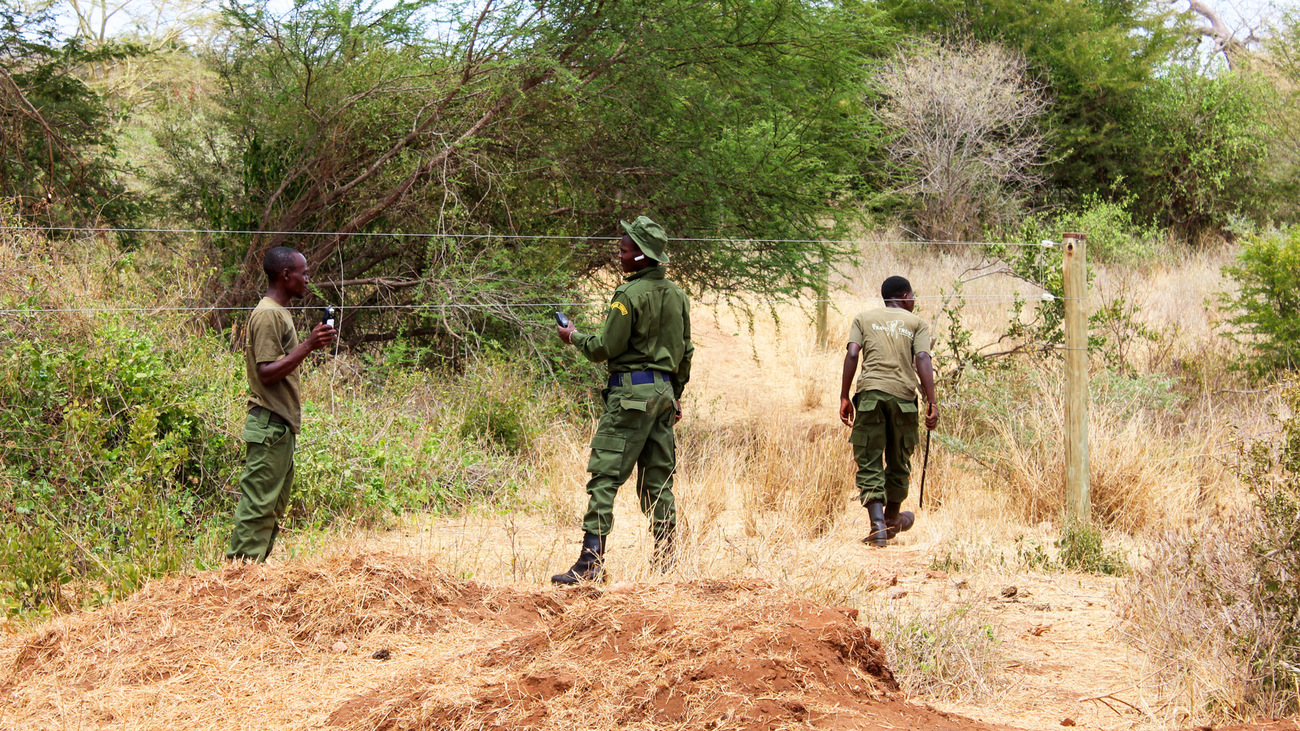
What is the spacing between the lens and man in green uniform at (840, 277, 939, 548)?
6.59 m

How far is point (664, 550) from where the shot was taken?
5.32m

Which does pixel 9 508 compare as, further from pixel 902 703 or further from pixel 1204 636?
pixel 1204 636

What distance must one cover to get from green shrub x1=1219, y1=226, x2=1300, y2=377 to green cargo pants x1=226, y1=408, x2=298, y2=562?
9.44m

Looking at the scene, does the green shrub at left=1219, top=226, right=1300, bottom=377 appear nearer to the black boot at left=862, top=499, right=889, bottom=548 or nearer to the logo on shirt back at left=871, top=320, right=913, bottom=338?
the logo on shirt back at left=871, top=320, right=913, bottom=338

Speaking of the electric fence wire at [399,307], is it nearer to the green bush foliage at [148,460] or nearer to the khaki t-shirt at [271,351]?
the green bush foliage at [148,460]

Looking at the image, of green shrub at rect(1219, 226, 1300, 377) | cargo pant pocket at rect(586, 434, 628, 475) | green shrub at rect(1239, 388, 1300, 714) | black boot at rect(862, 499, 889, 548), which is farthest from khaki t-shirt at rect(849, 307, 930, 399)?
green shrub at rect(1219, 226, 1300, 377)

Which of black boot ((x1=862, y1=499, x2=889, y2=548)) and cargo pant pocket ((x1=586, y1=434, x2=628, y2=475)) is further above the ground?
cargo pant pocket ((x1=586, y1=434, x2=628, y2=475))

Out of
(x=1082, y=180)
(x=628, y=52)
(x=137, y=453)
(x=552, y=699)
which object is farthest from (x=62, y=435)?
(x=1082, y=180)

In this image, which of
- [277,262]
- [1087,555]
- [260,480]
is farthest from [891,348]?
[260,480]

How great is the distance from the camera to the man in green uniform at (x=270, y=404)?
4.75 m

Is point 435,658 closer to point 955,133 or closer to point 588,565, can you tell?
point 588,565

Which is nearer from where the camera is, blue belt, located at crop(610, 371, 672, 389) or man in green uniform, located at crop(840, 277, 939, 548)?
blue belt, located at crop(610, 371, 672, 389)

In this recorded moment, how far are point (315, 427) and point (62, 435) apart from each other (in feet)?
4.72

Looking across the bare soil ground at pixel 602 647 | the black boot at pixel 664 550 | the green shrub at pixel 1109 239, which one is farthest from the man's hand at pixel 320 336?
the green shrub at pixel 1109 239
